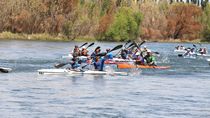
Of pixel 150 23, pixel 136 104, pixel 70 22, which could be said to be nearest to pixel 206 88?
pixel 136 104

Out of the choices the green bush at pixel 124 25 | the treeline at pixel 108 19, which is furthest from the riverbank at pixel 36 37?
the green bush at pixel 124 25

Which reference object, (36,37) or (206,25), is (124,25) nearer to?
(36,37)

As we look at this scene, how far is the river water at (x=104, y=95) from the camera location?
26188 mm

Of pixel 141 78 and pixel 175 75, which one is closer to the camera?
pixel 141 78

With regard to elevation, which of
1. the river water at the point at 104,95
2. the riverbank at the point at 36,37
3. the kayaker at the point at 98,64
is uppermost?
the kayaker at the point at 98,64

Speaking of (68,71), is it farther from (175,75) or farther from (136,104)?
(136,104)

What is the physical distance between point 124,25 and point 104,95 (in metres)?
97.5

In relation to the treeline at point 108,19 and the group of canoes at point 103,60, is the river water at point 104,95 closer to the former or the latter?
the group of canoes at point 103,60

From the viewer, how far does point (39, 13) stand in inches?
4505

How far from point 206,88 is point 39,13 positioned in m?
80.4

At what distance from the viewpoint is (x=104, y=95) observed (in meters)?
31.7

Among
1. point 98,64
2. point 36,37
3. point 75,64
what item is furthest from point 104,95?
point 36,37

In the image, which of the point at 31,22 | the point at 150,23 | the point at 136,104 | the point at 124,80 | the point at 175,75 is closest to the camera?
the point at 136,104

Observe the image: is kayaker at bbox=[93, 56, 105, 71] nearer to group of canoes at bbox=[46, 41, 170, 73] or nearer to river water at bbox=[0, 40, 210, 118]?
group of canoes at bbox=[46, 41, 170, 73]
